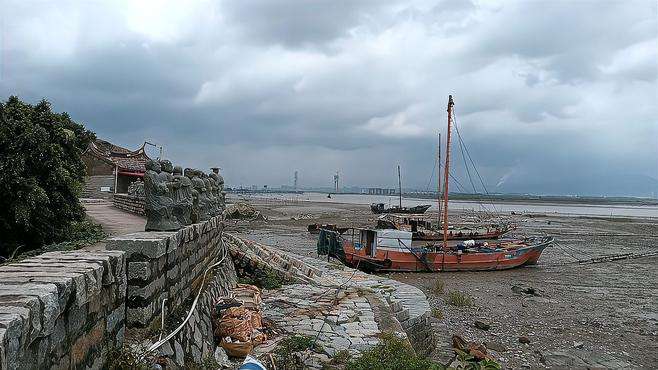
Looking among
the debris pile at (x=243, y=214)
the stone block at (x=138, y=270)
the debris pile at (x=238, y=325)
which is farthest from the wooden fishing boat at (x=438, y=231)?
the stone block at (x=138, y=270)

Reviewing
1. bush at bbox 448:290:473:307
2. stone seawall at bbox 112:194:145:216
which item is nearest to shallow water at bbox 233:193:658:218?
bush at bbox 448:290:473:307

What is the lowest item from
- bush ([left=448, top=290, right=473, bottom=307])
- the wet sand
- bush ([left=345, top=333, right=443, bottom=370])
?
the wet sand

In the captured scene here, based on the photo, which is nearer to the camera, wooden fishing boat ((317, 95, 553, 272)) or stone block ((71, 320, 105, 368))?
stone block ((71, 320, 105, 368))

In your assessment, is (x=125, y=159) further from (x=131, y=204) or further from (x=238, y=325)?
(x=238, y=325)

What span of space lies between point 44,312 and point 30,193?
7968 millimetres

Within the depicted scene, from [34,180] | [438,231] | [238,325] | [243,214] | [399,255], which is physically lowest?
[399,255]

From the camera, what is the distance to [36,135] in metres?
10.2

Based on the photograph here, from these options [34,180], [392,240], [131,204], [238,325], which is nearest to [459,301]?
[392,240]

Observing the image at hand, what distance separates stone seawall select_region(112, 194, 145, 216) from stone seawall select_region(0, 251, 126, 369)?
10113 millimetres

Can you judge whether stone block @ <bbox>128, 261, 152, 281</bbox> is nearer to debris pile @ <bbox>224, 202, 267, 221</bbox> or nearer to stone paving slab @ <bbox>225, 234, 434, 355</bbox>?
stone paving slab @ <bbox>225, 234, 434, 355</bbox>

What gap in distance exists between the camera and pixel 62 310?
3.13 meters

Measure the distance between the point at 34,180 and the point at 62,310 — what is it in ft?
26.2

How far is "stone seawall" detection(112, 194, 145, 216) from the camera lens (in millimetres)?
14902

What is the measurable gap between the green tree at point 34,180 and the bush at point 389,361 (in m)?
7.16
